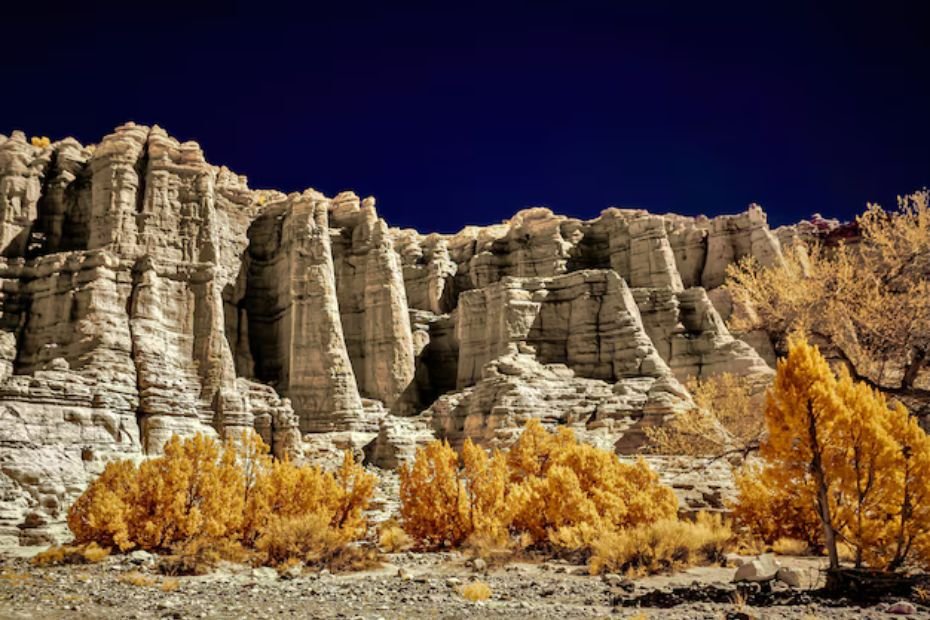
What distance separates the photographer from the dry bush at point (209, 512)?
2262 centimetres

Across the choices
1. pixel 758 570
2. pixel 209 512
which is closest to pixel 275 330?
pixel 209 512

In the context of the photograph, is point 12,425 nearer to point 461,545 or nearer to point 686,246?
point 461,545

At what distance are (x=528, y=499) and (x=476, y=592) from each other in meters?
9.13

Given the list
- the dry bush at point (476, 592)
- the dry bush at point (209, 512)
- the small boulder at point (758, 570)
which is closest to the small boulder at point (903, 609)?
the small boulder at point (758, 570)

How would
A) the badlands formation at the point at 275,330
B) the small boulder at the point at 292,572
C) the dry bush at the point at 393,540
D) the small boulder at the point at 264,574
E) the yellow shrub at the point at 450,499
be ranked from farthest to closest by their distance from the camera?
the badlands formation at the point at 275,330
the yellow shrub at the point at 450,499
the dry bush at the point at 393,540
the small boulder at the point at 292,572
the small boulder at the point at 264,574

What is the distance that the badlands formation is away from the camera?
36.7 metres

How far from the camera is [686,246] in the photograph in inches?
3061

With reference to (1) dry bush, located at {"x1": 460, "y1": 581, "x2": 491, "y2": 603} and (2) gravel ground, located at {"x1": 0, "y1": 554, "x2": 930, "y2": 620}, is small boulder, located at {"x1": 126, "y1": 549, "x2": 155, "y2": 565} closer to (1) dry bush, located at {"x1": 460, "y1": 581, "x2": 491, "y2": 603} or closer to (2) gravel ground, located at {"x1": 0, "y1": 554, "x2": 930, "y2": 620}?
(2) gravel ground, located at {"x1": 0, "y1": 554, "x2": 930, "y2": 620}

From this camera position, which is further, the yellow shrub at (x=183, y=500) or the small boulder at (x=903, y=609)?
the yellow shrub at (x=183, y=500)

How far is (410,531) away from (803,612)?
1506 centimetres

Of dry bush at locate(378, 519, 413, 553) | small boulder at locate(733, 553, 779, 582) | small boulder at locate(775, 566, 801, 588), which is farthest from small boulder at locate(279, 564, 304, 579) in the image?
small boulder at locate(775, 566, 801, 588)

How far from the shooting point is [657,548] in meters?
20.0

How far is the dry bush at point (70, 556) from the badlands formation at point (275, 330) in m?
5.06

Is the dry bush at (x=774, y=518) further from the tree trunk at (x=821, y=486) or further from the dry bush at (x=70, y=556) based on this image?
the dry bush at (x=70, y=556)
